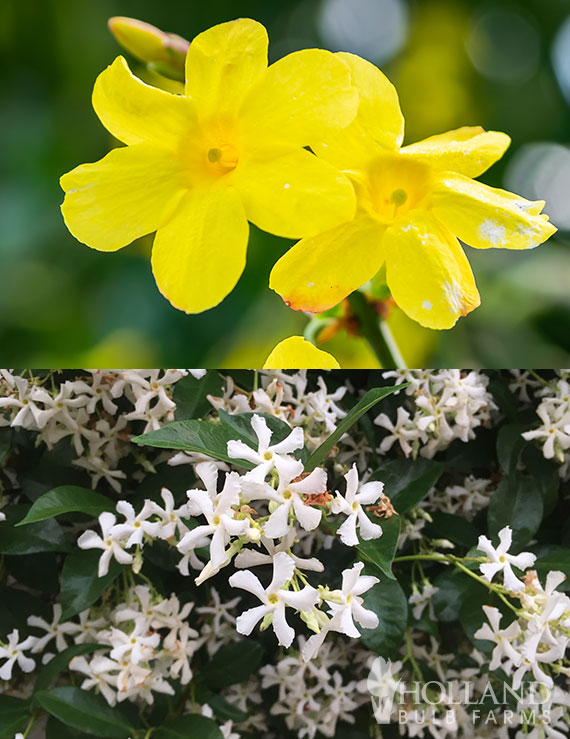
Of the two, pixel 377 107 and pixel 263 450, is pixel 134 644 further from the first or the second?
pixel 377 107

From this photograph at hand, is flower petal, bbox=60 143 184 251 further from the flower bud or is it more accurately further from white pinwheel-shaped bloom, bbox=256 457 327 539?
white pinwheel-shaped bloom, bbox=256 457 327 539

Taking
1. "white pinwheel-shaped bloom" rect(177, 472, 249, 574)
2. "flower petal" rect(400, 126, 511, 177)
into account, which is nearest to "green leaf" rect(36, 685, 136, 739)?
"white pinwheel-shaped bloom" rect(177, 472, 249, 574)

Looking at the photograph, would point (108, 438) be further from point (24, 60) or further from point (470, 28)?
point (470, 28)

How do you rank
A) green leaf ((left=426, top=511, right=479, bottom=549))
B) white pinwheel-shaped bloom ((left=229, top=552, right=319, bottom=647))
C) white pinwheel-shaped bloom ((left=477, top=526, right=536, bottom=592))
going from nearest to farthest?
white pinwheel-shaped bloom ((left=229, top=552, right=319, bottom=647)), white pinwheel-shaped bloom ((left=477, top=526, right=536, bottom=592)), green leaf ((left=426, top=511, right=479, bottom=549))

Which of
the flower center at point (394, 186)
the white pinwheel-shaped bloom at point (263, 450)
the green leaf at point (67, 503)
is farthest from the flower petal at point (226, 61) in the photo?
the green leaf at point (67, 503)

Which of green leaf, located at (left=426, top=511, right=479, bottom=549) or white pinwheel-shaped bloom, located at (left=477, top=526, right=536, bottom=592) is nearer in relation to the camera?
white pinwheel-shaped bloom, located at (left=477, top=526, right=536, bottom=592)

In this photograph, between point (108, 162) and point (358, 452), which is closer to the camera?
point (108, 162)

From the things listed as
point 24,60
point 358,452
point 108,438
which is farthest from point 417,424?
point 24,60
